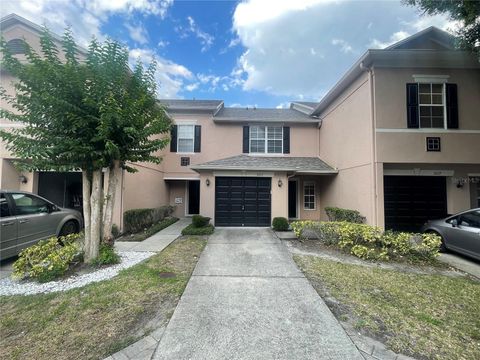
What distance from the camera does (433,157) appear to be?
26.5 ft

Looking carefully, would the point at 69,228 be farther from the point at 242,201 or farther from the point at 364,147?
the point at 364,147

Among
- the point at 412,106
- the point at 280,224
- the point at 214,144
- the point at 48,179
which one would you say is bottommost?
the point at 280,224

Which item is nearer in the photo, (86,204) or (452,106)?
(86,204)

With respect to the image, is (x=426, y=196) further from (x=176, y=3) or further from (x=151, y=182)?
(x=176, y=3)

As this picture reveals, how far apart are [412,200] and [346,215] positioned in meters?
3.06

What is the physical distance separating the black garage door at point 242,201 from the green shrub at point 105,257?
544 centimetres

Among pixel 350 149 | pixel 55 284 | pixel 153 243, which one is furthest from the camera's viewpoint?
pixel 350 149

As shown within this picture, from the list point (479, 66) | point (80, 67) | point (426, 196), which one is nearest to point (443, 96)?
point (479, 66)

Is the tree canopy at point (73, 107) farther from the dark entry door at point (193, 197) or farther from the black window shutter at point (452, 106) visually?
the black window shutter at point (452, 106)

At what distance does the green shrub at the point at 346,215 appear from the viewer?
8764 millimetres

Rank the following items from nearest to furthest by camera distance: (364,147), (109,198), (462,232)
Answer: (109,198)
(462,232)
(364,147)

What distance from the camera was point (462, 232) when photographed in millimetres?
6348

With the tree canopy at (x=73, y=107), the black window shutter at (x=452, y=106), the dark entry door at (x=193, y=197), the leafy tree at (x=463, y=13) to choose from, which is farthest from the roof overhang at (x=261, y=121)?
the tree canopy at (x=73, y=107)

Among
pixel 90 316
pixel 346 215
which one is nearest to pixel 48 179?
pixel 90 316
